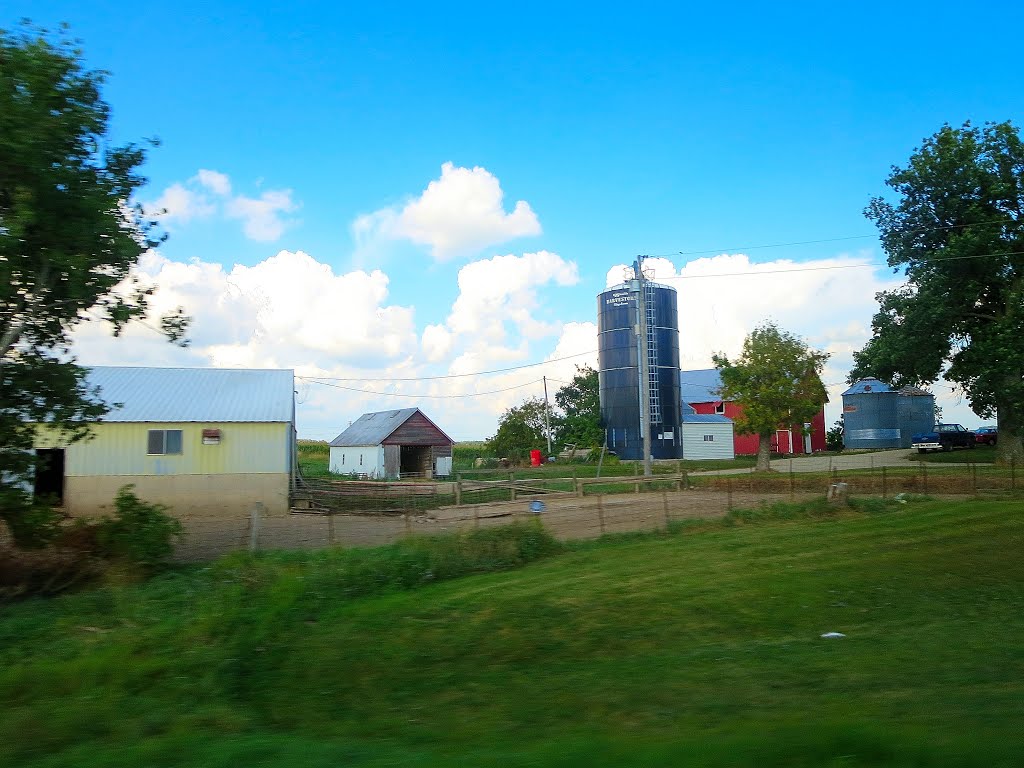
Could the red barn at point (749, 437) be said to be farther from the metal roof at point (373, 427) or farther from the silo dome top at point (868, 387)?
the metal roof at point (373, 427)

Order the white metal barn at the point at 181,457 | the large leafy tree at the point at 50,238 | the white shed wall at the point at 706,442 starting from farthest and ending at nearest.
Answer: the white shed wall at the point at 706,442 → the white metal barn at the point at 181,457 → the large leafy tree at the point at 50,238

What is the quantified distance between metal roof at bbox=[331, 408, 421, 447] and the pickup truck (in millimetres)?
33250

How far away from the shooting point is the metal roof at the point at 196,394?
104ft

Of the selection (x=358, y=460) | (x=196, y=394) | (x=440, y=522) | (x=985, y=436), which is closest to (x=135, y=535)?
(x=440, y=522)

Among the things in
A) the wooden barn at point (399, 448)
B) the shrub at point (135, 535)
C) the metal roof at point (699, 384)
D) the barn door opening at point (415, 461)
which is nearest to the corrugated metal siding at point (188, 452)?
the shrub at point (135, 535)

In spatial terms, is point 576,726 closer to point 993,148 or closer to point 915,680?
point 915,680

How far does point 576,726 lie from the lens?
255 inches

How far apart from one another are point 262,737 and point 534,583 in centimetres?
827

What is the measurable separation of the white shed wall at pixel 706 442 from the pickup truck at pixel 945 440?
13.8 meters

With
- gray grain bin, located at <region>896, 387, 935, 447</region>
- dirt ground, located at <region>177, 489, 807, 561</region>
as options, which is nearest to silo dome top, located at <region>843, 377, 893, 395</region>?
gray grain bin, located at <region>896, 387, 935, 447</region>

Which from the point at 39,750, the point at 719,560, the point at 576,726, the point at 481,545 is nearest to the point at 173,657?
the point at 39,750

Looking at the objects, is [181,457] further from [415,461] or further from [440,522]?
[415,461]

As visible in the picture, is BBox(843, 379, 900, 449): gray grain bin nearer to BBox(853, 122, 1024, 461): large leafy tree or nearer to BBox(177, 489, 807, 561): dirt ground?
BBox(853, 122, 1024, 461): large leafy tree

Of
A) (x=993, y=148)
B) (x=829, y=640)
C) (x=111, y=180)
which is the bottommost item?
(x=829, y=640)
